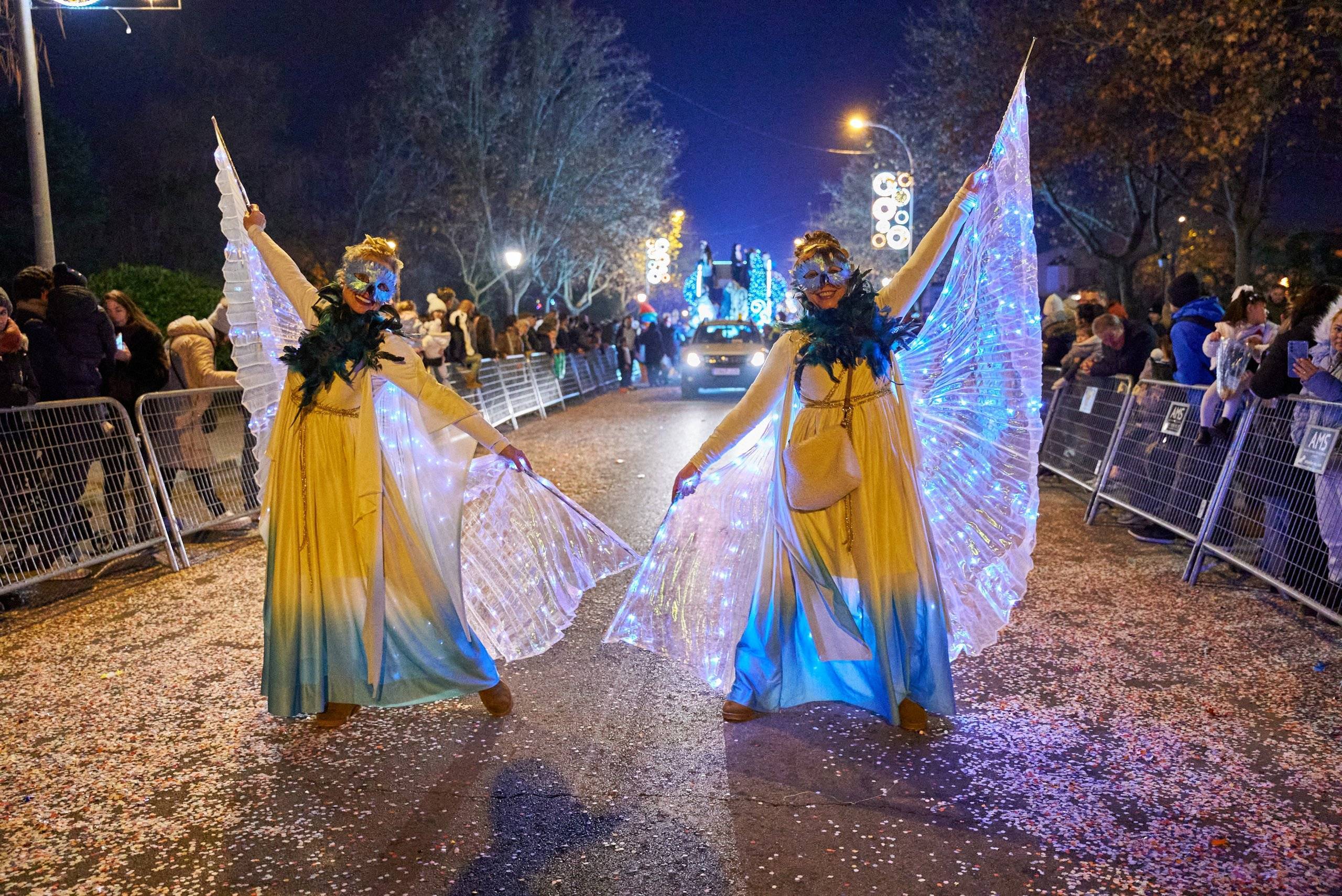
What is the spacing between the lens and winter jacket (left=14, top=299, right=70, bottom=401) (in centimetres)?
757

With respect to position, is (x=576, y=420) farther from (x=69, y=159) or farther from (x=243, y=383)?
(x=69, y=159)

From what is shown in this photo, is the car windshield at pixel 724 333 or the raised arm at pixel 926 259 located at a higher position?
the raised arm at pixel 926 259

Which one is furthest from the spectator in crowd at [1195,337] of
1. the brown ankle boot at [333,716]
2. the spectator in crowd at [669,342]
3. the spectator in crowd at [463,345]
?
the spectator in crowd at [669,342]

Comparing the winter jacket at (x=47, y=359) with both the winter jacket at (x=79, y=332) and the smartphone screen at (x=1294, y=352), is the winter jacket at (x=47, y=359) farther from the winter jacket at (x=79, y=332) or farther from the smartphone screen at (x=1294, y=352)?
the smartphone screen at (x=1294, y=352)

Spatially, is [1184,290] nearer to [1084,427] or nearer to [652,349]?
[1084,427]

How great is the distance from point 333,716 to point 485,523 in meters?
1.04

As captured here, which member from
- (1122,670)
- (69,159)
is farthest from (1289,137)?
(69,159)

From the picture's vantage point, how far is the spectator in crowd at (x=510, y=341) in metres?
20.0

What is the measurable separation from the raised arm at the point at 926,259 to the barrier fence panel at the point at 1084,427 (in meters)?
4.75

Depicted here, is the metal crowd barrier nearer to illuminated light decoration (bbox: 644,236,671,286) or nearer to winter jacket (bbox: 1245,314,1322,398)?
winter jacket (bbox: 1245,314,1322,398)

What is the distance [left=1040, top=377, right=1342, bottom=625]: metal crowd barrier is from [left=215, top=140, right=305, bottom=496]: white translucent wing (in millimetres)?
5543

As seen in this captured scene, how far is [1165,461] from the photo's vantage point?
8266mm

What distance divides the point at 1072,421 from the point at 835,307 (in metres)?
6.86

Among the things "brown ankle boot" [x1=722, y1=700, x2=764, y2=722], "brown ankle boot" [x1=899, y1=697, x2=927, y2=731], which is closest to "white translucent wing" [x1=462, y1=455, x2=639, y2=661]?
"brown ankle boot" [x1=722, y1=700, x2=764, y2=722]
